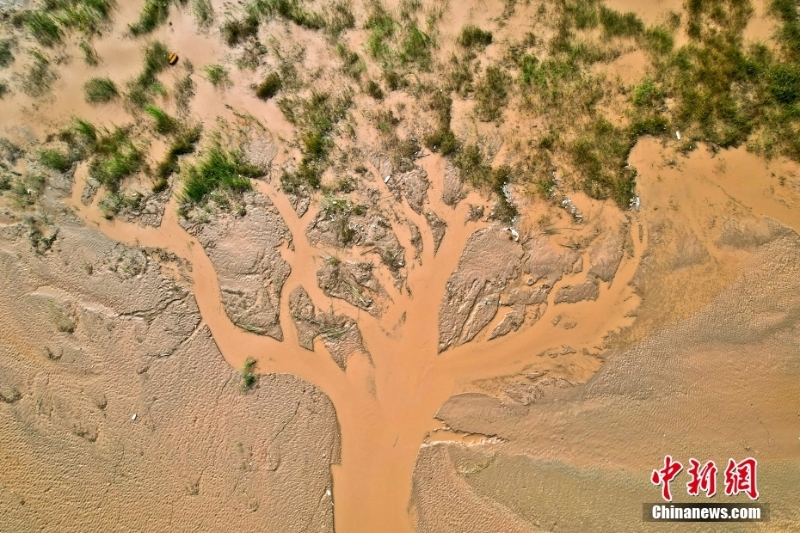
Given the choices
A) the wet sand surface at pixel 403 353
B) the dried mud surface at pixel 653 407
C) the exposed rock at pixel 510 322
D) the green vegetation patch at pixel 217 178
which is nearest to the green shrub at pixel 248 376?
the wet sand surface at pixel 403 353

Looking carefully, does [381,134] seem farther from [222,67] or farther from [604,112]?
[604,112]

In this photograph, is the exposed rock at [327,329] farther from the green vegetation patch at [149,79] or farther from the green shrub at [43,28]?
the green shrub at [43,28]

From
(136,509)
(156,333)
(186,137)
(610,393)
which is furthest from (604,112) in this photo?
(136,509)

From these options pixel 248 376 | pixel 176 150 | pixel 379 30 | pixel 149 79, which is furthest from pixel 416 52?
pixel 248 376

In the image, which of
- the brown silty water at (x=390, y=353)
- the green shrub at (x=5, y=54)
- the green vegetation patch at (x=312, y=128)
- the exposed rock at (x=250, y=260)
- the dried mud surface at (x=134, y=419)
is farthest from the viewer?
the green shrub at (x=5, y=54)

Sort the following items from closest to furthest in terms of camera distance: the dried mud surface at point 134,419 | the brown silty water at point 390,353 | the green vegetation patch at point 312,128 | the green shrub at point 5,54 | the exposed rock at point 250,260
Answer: the dried mud surface at point 134,419 < the brown silty water at point 390,353 < the exposed rock at point 250,260 < the green vegetation patch at point 312,128 < the green shrub at point 5,54

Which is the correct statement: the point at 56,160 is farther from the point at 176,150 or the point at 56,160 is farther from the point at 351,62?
the point at 351,62

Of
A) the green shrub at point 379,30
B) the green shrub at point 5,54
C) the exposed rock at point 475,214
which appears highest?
the green shrub at point 379,30
